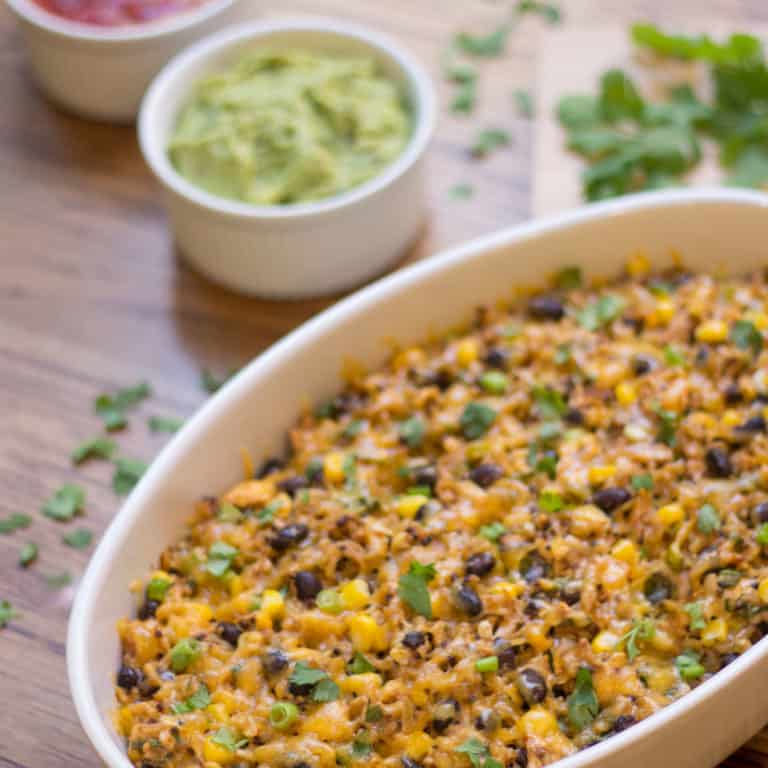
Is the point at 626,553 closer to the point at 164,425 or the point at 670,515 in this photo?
the point at 670,515

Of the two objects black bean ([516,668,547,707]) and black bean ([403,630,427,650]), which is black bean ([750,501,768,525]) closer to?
black bean ([516,668,547,707])

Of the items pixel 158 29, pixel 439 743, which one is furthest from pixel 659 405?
pixel 158 29

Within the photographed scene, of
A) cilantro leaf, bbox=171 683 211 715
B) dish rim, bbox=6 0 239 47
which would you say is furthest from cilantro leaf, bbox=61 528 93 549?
dish rim, bbox=6 0 239 47

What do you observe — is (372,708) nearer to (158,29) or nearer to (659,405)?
(659,405)

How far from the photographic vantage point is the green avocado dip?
354cm

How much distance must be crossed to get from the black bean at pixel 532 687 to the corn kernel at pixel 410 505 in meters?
0.46

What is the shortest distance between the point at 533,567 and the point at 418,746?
0.46 metres

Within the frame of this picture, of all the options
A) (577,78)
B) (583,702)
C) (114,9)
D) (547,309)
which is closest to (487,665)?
(583,702)

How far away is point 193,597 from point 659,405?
111 cm

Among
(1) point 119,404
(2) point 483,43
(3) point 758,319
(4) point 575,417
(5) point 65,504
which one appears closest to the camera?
(4) point 575,417

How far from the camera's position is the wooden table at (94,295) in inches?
114

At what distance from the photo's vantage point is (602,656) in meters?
2.45

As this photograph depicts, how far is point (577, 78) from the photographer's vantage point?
13.3ft

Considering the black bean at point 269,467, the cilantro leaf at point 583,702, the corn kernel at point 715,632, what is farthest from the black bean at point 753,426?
the black bean at point 269,467
